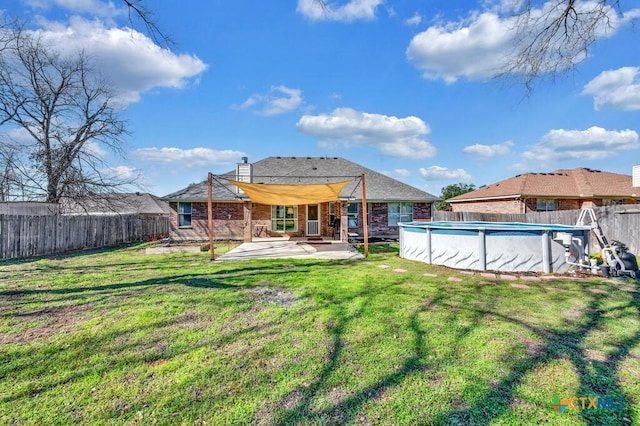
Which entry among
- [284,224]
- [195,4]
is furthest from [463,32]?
[284,224]

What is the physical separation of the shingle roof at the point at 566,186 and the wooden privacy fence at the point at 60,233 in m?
22.9

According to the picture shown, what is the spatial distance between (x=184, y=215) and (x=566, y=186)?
23509mm

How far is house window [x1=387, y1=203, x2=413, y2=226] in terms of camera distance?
1762 centimetres

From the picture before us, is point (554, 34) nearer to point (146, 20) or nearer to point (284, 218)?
point (146, 20)

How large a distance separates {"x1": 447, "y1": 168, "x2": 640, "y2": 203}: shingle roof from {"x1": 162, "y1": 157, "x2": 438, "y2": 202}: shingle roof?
232 inches

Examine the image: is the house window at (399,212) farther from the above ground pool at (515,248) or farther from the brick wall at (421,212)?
the above ground pool at (515,248)

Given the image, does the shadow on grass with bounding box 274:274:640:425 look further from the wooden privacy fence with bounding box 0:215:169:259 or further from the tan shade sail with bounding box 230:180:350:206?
the wooden privacy fence with bounding box 0:215:169:259

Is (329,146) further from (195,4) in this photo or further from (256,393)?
(256,393)

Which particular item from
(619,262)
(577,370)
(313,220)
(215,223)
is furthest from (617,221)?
(215,223)

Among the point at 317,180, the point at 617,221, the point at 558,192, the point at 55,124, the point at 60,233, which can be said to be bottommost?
the point at 60,233

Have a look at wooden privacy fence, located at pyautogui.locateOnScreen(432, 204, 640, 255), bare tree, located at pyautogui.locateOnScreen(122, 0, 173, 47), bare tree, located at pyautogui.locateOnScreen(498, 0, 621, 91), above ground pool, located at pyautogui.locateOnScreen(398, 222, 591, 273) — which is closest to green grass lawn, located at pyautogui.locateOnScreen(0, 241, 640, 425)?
above ground pool, located at pyautogui.locateOnScreen(398, 222, 591, 273)

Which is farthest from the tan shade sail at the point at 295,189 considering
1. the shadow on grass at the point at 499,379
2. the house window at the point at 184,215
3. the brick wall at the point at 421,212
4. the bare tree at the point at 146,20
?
the brick wall at the point at 421,212

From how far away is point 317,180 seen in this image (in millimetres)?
18516

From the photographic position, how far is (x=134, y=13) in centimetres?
476
